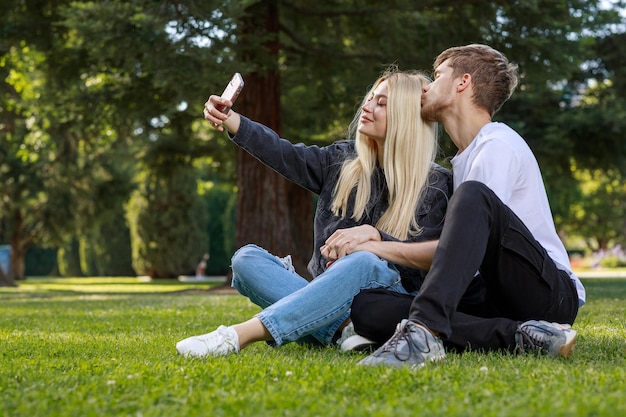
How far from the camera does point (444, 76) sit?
13.0ft

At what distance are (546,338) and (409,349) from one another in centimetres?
71

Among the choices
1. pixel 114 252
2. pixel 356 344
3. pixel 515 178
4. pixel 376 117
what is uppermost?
pixel 376 117

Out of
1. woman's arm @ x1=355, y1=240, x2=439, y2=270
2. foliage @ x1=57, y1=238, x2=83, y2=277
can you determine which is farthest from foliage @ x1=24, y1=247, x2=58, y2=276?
woman's arm @ x1=355, y1=240, x2=439, y2=270

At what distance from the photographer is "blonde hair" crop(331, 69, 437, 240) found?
12.5 ft

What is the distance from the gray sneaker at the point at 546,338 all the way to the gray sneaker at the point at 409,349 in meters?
0.55

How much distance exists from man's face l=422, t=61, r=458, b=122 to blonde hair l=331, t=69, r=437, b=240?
0.14 feet

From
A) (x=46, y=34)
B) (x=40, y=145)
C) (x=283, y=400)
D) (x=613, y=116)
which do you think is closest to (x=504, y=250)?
(x=283, y=400)

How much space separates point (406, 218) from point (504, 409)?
1.57 metres

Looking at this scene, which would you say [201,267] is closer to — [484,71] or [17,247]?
[17,247]

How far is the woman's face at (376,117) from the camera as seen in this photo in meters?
3.97

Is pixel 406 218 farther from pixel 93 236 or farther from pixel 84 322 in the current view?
pixel 93 236

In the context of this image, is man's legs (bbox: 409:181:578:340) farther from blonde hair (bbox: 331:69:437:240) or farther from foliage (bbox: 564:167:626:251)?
foliage (bbox: 564:167:626:251)

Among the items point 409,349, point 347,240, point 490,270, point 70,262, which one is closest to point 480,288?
point 490,270

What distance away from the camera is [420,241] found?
369 centimetres
